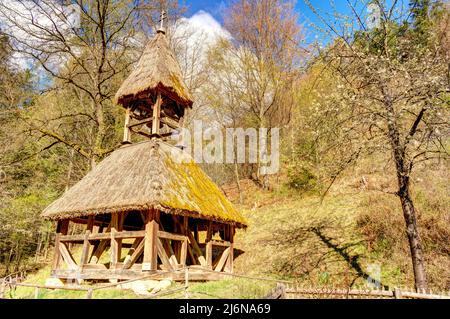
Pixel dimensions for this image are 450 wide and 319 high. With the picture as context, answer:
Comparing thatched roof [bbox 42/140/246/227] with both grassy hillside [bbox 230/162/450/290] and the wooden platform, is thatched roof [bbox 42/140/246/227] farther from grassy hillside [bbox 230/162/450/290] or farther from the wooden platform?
grassy hillside [bbox 230/162/450/290]

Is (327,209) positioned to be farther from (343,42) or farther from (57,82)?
(57,82)

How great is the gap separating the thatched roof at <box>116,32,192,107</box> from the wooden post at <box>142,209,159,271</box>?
509 centimetres

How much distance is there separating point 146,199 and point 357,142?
536 cm

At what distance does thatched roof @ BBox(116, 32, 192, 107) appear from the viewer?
464 inches

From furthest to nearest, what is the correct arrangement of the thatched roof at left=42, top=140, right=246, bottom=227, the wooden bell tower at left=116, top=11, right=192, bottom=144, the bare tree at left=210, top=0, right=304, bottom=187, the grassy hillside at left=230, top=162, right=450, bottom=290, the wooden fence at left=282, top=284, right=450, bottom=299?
the bare tree at left=210, top=0, right=304, bottom=187
the wooden bell tower at left=116, top=11, right=192, bottom=144
the grassy hillside at left=230, top=162, right=450, bottom=290
the thatched roof at left=42, top=140, right=246, bottom=227
the wooden fence at left=282, top=284, right=450, bottom=299

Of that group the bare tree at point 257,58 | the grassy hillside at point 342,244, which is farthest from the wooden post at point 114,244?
the bare tree at point 257,58

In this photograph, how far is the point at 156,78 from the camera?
1168cm

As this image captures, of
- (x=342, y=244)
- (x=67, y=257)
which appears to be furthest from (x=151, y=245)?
→ (x=342, y=244)

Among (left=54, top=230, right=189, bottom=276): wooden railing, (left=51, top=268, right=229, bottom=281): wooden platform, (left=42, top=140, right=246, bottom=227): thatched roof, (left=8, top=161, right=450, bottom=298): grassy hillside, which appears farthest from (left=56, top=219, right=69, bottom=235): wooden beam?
(left=8, top=161, right=450, bottom=298): grassy hillside

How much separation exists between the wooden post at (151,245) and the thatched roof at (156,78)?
509cm

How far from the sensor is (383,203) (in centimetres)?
1197
